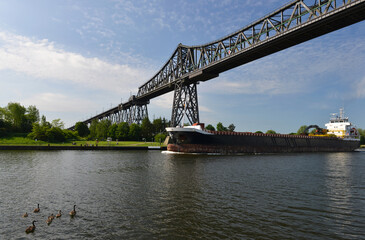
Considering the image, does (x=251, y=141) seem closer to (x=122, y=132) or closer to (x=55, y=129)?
(x=122, y=132)

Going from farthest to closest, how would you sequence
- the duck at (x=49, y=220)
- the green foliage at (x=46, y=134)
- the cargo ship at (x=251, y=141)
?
the green foliage at (x=46, y=134)
the cargo ship at (x=251, y=141)
the duck at (x=49, y=220)

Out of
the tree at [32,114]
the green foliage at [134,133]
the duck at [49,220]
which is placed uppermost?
the tree at [32,114]

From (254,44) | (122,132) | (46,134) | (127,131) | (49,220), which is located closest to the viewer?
(49,220)

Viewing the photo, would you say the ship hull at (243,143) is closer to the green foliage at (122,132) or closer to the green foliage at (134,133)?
the green foliage at (134,133)

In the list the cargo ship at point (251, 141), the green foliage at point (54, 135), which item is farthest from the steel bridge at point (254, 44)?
the green foliage at point (54, 135)

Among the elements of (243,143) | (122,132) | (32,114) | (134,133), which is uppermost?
(32,114)

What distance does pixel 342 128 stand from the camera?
89312 mm

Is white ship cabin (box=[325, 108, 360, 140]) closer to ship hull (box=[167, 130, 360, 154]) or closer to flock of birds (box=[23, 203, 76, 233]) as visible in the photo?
ship hull (box=[167, 130, 360, 154])

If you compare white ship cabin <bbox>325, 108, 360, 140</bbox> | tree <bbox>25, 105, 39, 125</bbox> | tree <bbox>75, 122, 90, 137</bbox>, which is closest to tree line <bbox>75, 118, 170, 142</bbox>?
tree <bbox>75, 122, 90, 137</bbox>

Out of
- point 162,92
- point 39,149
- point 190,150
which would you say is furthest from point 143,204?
point 162,92

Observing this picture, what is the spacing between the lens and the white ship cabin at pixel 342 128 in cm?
8875

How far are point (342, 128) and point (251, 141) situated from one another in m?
50.5

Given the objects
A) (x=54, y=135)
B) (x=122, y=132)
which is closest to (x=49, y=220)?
(x=54, y=135)

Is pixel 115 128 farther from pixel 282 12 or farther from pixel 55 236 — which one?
pixel 55 236
